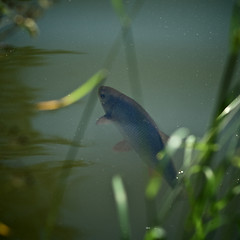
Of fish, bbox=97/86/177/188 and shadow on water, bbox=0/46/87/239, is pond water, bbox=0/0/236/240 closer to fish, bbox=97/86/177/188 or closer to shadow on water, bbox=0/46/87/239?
shadow on water, bbox=0/46/87/239

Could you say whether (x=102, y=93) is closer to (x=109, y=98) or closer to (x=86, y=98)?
(x=109, y=98)

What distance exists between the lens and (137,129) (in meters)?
1.98

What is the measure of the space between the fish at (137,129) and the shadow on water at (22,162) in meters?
0.29

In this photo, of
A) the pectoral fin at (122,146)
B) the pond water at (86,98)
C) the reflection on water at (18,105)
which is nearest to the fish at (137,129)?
the pectoral fin at (122,146)

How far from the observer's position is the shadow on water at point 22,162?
1.86m

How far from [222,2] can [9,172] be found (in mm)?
2341

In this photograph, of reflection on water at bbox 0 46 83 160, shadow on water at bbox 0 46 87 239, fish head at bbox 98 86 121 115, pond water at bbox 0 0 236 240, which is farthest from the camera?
reflection on water at bbox 0 46 83 160

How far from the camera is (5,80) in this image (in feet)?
9.39

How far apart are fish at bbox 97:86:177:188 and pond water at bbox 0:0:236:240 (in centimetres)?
20

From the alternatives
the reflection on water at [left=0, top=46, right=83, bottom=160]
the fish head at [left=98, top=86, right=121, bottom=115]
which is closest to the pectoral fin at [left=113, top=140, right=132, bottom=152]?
the fish head at [left=98, top=86, right=121, bottom=115]

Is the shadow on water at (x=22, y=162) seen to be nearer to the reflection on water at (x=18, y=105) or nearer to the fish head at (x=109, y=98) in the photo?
the reflection on water at (x=18, y=105)

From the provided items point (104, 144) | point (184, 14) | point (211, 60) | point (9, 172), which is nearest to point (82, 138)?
point (104, 144)

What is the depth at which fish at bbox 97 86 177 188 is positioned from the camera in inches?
74.2

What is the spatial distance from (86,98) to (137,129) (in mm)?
903
